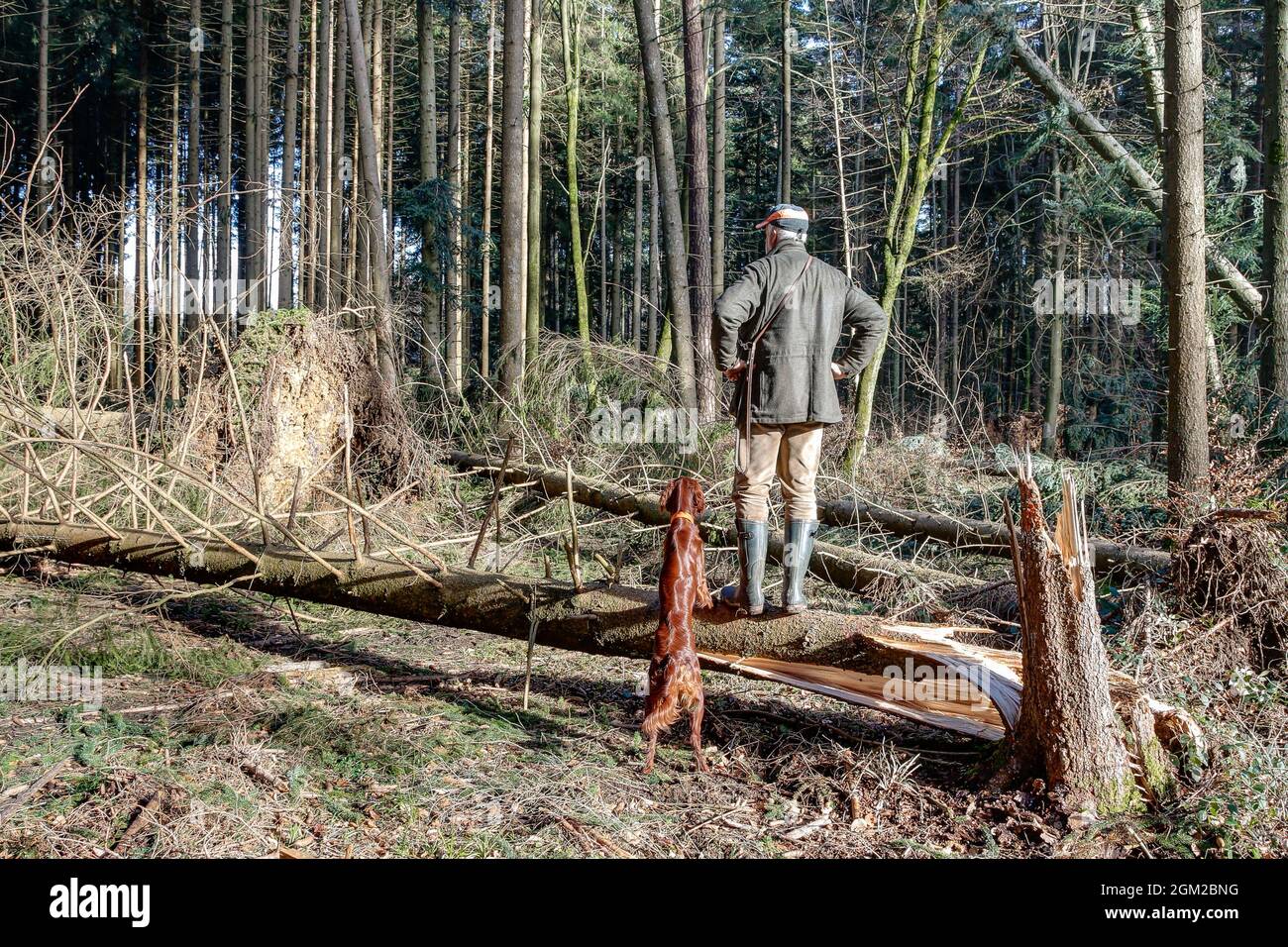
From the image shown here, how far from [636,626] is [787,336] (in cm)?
174

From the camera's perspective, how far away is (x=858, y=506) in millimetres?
8156

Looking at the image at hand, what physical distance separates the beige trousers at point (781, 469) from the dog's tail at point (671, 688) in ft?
2.98

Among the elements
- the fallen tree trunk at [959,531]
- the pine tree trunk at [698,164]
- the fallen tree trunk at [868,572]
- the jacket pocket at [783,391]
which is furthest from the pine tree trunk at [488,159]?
the jacket pocket at [783,391]

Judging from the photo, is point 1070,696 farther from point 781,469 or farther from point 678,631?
point 781,469

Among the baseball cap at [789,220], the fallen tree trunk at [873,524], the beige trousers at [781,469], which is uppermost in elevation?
the baseball cap at [789,220]

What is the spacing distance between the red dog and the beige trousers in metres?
0.50

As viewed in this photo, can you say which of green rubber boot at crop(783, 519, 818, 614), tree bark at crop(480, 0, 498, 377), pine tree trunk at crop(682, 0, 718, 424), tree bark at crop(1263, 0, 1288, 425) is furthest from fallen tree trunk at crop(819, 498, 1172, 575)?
tree bark at crop(480, 0, 498, 377)

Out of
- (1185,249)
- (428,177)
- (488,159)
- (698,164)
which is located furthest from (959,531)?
(488,159)

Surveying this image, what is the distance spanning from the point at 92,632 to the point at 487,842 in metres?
3.56

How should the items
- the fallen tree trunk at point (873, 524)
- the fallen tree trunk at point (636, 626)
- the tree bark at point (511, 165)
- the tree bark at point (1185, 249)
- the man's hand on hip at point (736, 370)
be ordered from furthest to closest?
the tree bark at point (511, 165)
the tree bark at point (1185, 249)
the fallen tree trunk at point (873, 524)
the man's hand on hip at point (736, 370)
the fallen tree trunk at point (636, 626)

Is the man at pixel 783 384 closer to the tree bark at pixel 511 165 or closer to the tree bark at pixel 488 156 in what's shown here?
the tree bark at pixel 511 165

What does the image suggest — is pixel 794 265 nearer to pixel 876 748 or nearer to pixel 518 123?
pixel 876 748

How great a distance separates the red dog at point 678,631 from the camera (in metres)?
4.12

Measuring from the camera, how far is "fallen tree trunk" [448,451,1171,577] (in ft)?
21.1
